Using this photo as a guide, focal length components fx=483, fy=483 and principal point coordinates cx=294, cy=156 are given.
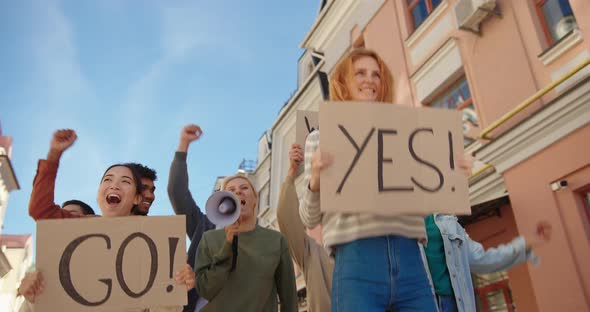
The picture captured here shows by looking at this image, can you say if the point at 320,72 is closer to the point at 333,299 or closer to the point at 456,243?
the point at 456,243

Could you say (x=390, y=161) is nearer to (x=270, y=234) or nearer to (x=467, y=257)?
(x=270, y=234)

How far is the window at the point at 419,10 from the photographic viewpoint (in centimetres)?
1012

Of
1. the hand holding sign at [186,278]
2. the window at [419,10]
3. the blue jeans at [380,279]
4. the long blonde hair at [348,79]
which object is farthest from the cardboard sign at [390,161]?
the window at [419,10]

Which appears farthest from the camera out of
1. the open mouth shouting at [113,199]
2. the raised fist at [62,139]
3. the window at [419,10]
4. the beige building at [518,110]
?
the window at [419,10]

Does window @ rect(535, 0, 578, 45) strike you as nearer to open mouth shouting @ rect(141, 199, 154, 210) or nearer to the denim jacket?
the denim jacket

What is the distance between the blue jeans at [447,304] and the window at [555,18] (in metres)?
5.46

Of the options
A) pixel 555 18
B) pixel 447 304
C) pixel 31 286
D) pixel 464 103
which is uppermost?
pixel 555 18

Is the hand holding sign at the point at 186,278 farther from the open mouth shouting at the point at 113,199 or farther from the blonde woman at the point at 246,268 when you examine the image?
the open mouth shouting at the point at 113,199

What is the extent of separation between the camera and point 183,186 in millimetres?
3553

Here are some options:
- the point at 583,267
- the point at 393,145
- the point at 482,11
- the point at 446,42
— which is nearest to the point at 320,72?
the point at 446,42

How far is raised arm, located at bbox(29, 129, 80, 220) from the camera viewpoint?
3.06 meters

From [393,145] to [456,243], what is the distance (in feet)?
4.75

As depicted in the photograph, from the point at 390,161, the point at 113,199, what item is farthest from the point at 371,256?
the point at 113,199

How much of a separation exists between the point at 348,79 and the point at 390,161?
59 centimetres
